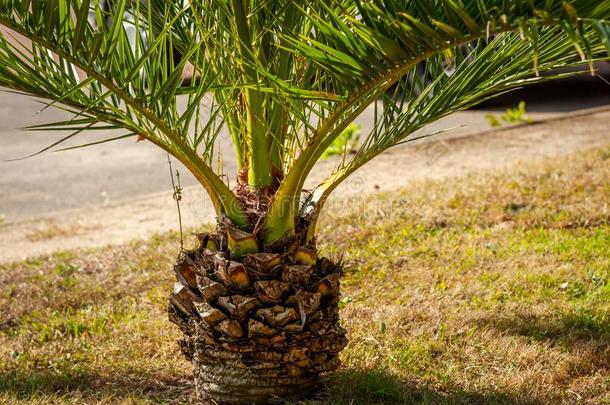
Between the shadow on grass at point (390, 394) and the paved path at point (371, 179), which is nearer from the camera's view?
the shadow on grass at point (390, 394)

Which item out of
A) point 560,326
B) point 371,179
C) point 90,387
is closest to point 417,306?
point 560,326

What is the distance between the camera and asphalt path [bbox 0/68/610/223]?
23.8ft

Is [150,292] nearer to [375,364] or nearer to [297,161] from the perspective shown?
[375,364]

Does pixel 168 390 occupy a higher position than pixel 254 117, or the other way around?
pixel 254 117

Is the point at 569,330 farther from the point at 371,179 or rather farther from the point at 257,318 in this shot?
the point at 371,179

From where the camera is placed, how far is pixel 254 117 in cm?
308

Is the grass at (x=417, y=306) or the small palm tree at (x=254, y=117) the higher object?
the small palm tree at (x=254, y=117)

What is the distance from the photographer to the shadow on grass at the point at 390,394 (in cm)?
335

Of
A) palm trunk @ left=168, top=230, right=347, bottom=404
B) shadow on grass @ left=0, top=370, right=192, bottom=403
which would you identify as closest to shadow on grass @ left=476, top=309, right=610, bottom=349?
palm trunk @ left=168, top=230, right=347, bottom=404

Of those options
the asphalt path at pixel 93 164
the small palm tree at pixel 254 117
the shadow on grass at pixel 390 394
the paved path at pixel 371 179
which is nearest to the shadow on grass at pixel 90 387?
the small palm tree at pixel 254 117

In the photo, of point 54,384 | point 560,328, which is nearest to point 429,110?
point 560,328

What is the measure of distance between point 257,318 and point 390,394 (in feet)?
2.25

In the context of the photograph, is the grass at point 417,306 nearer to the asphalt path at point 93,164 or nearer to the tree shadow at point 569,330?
the tree shadow at point 569,330

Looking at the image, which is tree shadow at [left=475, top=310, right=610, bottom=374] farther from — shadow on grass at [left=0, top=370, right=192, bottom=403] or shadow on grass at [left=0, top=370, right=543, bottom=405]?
shadow on grass at [left=0, top=370, right=192, bottom=403]
